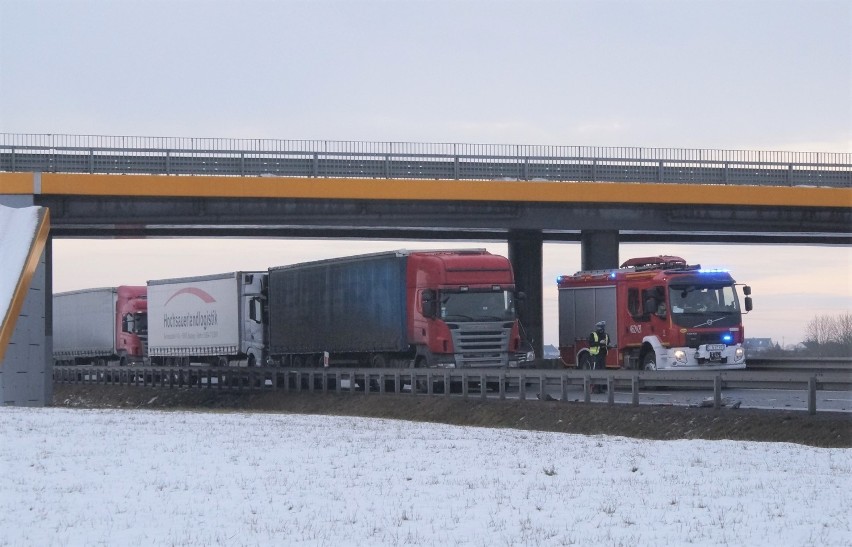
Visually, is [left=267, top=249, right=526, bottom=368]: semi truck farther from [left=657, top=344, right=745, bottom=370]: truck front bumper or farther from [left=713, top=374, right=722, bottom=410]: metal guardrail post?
[left=713, top=374, right=722, bottom=410]: metal guardrail post

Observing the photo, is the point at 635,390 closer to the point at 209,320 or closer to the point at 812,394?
the point at 812,394

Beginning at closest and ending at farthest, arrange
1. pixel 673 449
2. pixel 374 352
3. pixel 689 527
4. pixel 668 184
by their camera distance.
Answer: pixel 689 527 < pixel 673 449 < pixel 374 352 < pixel 668 184

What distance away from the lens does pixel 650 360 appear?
34.2 m

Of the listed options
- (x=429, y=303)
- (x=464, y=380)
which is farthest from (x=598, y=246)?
(x=464, y=380)

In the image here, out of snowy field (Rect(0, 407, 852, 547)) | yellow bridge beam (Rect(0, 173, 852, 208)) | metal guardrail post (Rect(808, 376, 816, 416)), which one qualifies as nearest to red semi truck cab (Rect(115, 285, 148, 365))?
yellow bridge beam (Rect(0, 173, 852, 208))

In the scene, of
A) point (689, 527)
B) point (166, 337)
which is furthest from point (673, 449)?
point (166, 337)

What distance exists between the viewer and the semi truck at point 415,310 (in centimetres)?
3447

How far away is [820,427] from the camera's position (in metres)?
20.7

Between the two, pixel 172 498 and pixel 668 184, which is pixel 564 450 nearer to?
pixel 172 498

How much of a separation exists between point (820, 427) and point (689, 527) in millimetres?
9016

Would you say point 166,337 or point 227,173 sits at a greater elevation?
point 227,173

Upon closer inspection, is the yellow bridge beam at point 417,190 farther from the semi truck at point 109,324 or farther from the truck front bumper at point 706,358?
the truck front bumper at point 706,358

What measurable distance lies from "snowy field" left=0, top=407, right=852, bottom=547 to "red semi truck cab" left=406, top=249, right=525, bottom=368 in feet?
39.6

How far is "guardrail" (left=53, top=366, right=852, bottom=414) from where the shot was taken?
23.2 meters
